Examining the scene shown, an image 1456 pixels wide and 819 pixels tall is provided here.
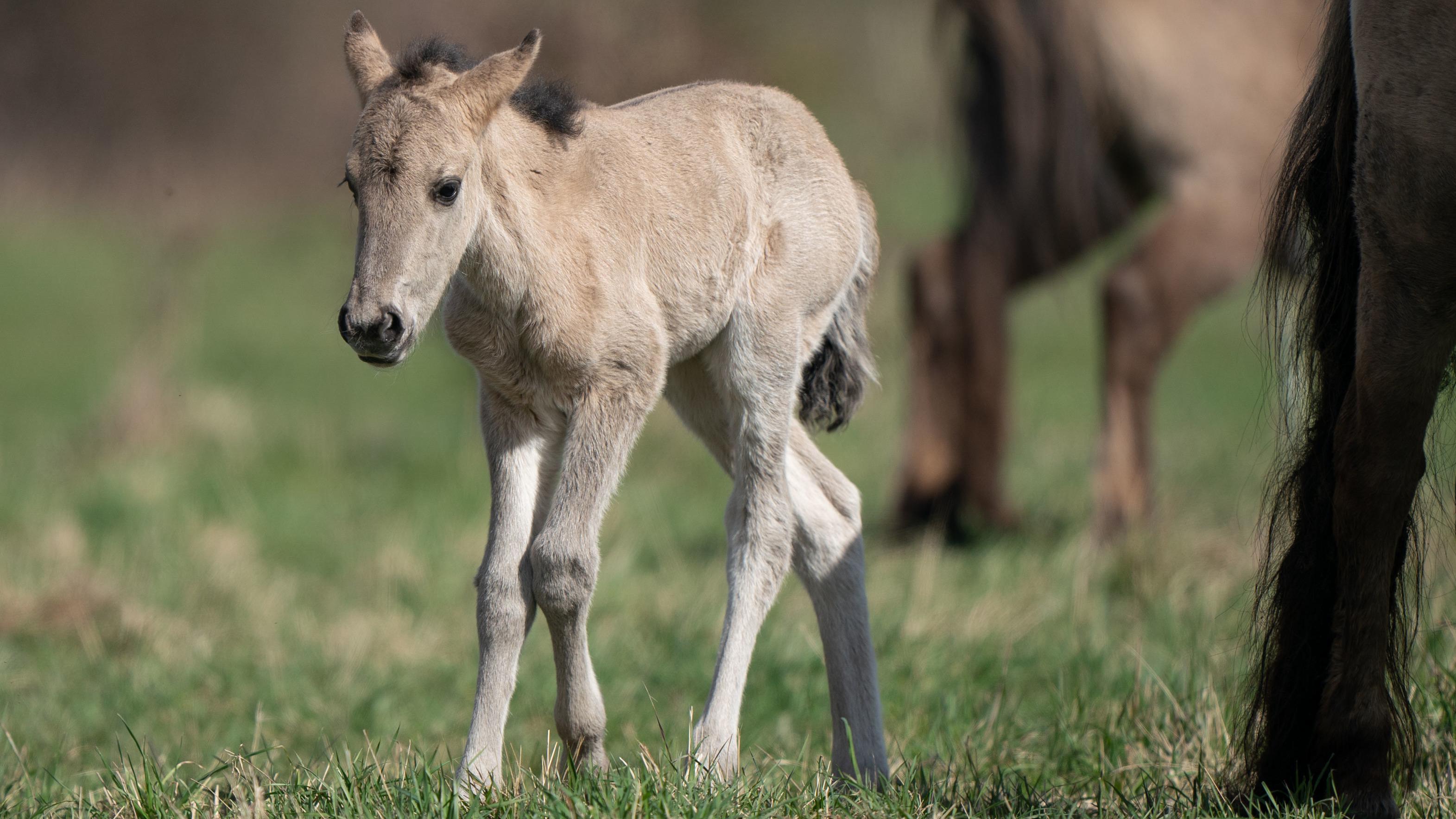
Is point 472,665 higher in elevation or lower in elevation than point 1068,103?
lower

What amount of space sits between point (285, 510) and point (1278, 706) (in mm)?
6632

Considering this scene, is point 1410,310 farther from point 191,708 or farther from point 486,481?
point 486,481

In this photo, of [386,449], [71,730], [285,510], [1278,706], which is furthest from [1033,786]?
[386,449]

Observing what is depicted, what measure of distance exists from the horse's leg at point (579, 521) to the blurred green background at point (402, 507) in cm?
26

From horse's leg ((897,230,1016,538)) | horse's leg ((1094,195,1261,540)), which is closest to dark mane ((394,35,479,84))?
horse's leg ((1094,195,1261,540))

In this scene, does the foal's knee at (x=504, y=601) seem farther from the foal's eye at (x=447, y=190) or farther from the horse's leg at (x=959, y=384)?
the horse's leg at (x=959, y=384)

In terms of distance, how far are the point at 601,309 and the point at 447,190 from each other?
49 centimetres

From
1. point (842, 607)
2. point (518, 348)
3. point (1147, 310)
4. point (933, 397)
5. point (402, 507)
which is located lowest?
point (402, 507)

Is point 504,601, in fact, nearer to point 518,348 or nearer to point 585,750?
point 585,750

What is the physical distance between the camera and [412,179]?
270cm

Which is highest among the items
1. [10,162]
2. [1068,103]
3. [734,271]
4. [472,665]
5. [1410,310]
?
[10,162]

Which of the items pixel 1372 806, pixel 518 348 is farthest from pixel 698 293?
pixel 1372 806

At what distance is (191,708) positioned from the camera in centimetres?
484

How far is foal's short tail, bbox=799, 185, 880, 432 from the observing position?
3.88 metres
